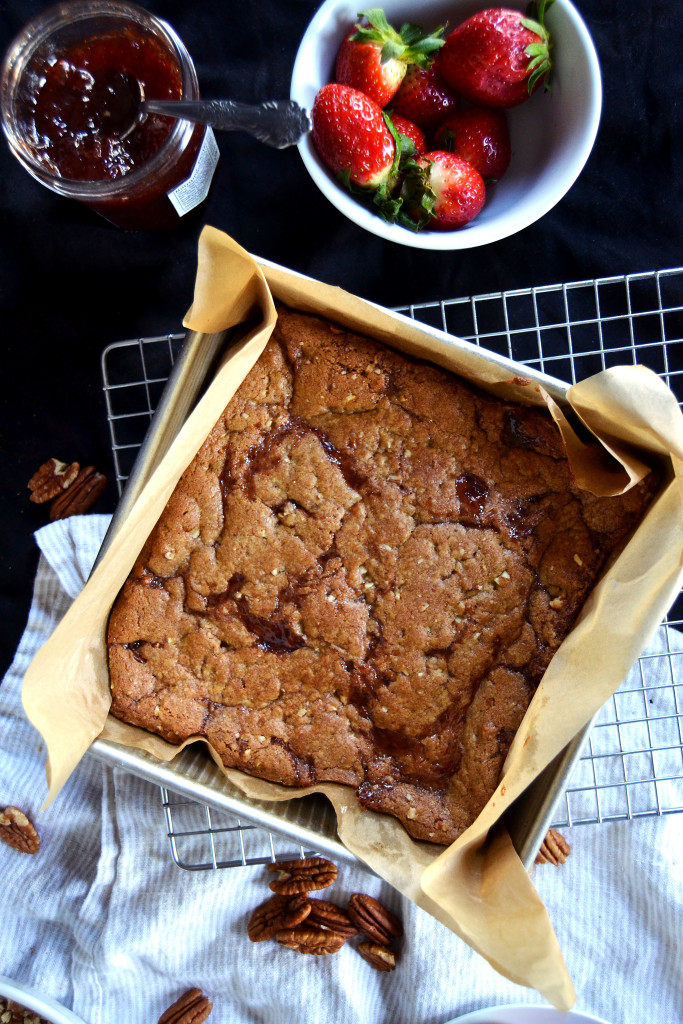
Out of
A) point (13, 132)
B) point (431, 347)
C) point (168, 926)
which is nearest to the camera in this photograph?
point (431, 347)

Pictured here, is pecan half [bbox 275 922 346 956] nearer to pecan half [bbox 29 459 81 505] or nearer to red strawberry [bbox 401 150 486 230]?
pecan half [bbox 29 459 81 505]

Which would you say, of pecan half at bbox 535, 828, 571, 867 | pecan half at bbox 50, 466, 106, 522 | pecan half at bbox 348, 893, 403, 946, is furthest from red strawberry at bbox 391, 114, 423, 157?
pecan half at bbox 348, 893, 403, 946

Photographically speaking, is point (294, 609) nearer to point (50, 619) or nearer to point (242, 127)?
point (50, 619)

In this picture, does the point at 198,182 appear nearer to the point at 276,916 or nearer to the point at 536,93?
the point at 536,93

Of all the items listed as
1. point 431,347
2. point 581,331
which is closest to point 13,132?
point 431,347

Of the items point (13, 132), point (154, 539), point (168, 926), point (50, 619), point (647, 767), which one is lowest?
point (647, 767)

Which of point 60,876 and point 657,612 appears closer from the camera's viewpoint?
point 657,612

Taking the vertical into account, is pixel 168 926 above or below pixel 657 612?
below

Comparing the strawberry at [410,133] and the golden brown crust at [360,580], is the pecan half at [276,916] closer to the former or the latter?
the golden brown crust at [360,580]
